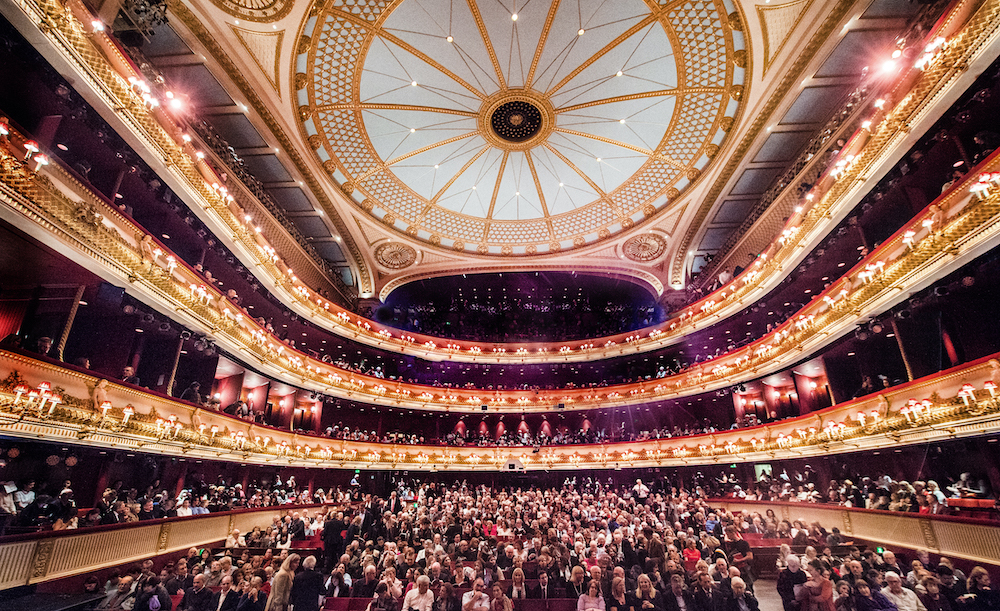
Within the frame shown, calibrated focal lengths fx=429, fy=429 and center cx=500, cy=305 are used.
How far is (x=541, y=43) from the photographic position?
14336 millimetres

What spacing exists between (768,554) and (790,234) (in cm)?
1042

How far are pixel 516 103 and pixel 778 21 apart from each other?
8692mm

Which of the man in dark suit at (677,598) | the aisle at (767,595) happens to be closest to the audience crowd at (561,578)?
the man in dark suit at (677,598)

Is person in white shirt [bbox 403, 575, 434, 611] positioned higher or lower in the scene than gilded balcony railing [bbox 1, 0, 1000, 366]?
lower

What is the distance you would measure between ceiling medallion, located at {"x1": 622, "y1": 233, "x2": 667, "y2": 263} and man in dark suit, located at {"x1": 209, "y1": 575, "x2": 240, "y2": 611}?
21.9m

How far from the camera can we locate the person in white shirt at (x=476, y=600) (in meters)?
6.27

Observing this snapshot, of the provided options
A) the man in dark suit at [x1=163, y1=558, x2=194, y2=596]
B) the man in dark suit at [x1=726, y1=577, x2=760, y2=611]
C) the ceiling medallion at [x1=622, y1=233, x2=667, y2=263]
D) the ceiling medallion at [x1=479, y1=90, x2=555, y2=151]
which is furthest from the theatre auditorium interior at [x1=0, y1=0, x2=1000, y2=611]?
the man in dark suit at [x1=163, y1=558, x2=194, y2=596]

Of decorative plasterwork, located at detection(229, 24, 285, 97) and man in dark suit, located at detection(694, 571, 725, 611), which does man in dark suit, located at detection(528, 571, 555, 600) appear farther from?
decorative plasterwork, located at detection(229, 24, 285, 97)

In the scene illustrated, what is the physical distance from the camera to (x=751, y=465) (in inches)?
772

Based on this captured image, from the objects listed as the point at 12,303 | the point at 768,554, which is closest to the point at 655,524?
the point at 768,554

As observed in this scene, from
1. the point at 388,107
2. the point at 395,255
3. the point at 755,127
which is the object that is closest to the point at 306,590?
the point at 388,107

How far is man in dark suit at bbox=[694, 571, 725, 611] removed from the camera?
20.5 feet

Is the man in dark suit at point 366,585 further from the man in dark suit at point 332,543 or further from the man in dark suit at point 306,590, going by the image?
the man in dark suit at point 332,543

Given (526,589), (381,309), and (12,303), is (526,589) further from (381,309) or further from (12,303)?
(381,309)
